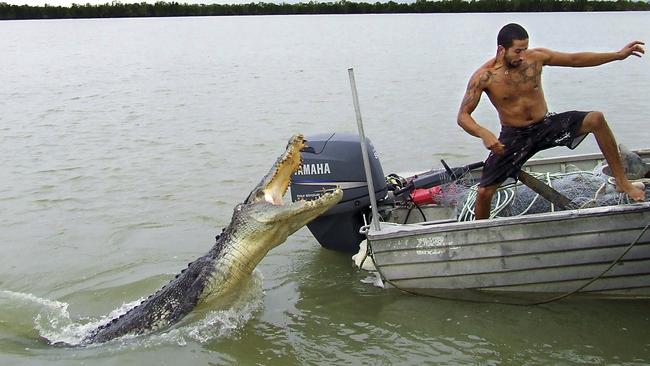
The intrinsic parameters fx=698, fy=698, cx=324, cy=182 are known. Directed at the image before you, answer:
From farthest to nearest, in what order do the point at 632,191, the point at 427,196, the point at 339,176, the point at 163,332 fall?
the point at 427,196
the point at 339,176
the point at 163,332
the point at 632,191

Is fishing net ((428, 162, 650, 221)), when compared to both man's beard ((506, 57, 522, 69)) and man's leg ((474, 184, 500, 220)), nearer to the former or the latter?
man's leg ((474, 184, 500, 220))

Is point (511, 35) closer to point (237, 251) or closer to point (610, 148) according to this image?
point (610, 148)

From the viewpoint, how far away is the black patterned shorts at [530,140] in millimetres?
5422

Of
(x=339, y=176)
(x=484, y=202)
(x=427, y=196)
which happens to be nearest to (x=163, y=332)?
(x=339, y=176)

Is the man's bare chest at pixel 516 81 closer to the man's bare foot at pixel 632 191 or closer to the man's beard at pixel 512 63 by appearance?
the man's beard at pixel 512 63

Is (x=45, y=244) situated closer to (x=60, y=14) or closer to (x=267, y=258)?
(x=267, y=258)

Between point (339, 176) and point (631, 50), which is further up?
point (631, 50)

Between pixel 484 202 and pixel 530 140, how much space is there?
63cm

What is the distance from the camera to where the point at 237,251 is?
571 cm

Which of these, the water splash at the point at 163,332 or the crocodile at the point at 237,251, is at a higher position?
the crocodile at the point at 237,251

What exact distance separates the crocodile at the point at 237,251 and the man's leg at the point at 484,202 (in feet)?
3.86

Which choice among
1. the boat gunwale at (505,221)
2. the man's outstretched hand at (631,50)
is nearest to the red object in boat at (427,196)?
the boat gunwale at (505,221)

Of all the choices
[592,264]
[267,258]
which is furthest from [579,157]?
[267,258]

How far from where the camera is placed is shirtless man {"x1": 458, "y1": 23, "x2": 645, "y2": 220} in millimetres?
5305
